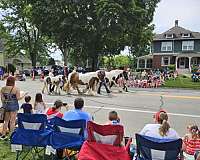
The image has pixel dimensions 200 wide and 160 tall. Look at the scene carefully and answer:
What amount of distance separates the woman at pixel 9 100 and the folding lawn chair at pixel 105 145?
3853mm

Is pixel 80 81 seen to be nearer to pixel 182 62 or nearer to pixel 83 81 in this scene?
pixel 83 81

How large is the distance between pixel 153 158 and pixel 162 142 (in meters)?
0.30

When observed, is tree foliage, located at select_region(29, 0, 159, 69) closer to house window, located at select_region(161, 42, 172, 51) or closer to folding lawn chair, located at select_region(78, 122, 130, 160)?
house window, located at select_region(161, 42, 172, 51)

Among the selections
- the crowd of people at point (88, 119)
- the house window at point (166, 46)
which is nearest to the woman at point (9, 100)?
the crowd of people at point (88, 119)

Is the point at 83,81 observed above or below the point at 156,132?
above

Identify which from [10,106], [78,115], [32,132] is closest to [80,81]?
[10,106]

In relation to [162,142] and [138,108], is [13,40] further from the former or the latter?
[162,142]

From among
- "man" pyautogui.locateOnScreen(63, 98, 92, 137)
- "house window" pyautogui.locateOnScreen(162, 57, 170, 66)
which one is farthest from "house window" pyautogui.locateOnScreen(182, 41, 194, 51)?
"man" pyautogui.locateOnScreen(63, 98, 92, 137)

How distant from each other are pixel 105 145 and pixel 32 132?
6.08 ft

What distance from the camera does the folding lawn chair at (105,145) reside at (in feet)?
21.4

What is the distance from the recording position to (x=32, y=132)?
7809mm

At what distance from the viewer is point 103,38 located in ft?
169

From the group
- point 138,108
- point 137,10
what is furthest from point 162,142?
point 137,10

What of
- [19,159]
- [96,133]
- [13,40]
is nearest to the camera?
[96,133]
